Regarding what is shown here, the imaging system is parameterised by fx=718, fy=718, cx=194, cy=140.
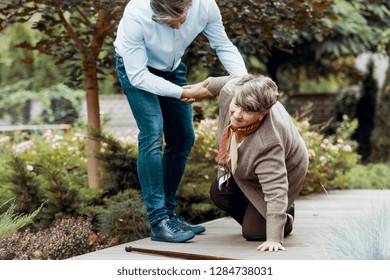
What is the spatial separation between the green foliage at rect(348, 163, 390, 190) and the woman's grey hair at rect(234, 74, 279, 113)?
15.8ft

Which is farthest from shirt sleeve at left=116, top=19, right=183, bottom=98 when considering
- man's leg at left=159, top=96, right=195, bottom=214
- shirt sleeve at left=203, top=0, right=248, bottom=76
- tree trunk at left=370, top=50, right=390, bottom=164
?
tree trunk at left=370, top=50, right=390, bottom=164

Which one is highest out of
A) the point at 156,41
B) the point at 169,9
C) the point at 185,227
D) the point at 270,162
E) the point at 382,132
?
the point at 169,9

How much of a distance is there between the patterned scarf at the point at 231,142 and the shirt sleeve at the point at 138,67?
1.10ft

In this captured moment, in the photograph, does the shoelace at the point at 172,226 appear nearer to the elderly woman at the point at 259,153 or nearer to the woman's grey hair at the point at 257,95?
the elderly woman at the point at 259,153

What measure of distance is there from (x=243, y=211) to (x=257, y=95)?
99 cm

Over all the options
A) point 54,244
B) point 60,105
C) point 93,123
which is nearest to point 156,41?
point 54,244

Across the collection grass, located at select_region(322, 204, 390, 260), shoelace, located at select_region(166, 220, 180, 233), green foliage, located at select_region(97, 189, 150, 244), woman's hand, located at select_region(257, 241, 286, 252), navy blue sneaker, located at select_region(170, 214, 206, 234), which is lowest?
green foliage, located at select_region(97, 189, 150, 244)

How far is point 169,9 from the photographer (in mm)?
3660

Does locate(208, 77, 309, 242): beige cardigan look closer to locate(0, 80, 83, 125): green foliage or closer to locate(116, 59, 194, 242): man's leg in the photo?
locate(116, 59, 194, 242): man's leg

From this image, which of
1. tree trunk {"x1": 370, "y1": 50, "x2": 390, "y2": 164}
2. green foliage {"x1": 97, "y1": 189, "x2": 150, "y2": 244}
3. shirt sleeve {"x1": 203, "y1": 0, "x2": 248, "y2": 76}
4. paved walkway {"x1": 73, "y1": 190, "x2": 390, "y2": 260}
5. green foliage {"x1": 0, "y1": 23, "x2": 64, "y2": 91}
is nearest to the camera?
paved walkway {"x1": 73, "y1": 190, "x2": 390, "y2": 260}

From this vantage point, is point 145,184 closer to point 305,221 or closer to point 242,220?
point 242,220

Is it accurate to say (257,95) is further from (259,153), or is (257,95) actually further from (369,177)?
(369,177)

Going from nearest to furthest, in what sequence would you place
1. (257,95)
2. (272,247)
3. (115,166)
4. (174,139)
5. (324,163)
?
(257,95)
(272,247)
(174,139)
(115,166)
(324,163)

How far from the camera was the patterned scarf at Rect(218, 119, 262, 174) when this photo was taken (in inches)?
140
